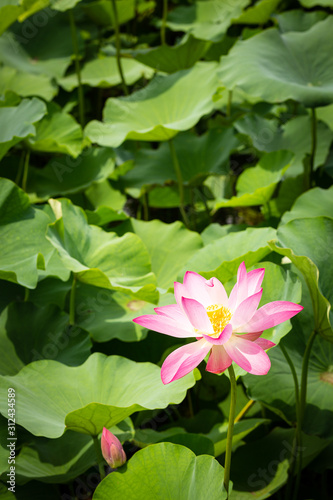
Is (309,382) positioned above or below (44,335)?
below

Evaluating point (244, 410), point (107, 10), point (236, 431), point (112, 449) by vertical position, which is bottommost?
point (244, 410)

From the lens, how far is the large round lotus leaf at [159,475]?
0.80 m

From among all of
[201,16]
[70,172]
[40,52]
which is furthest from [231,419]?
[201,16]

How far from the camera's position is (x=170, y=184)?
76.6 inches

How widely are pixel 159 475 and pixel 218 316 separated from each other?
302mm

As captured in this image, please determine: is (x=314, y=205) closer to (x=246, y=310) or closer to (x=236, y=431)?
(x=236, y=431)

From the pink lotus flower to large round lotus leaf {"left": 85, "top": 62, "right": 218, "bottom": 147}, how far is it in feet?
3.90

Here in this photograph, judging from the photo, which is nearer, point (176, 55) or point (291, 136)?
point (291, 136)

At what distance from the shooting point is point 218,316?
72 cm

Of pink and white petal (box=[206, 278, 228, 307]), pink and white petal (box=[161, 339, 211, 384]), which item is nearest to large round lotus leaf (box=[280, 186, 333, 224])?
pink and white petal (box=[206, 278, 228, 307])

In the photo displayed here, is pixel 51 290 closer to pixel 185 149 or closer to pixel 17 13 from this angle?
pixel 185 149

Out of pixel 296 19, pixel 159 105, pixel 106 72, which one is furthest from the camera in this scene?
pixel 106 72

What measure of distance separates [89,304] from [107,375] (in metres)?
0.35

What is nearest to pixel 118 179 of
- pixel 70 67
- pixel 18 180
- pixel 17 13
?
pixel 18 180
